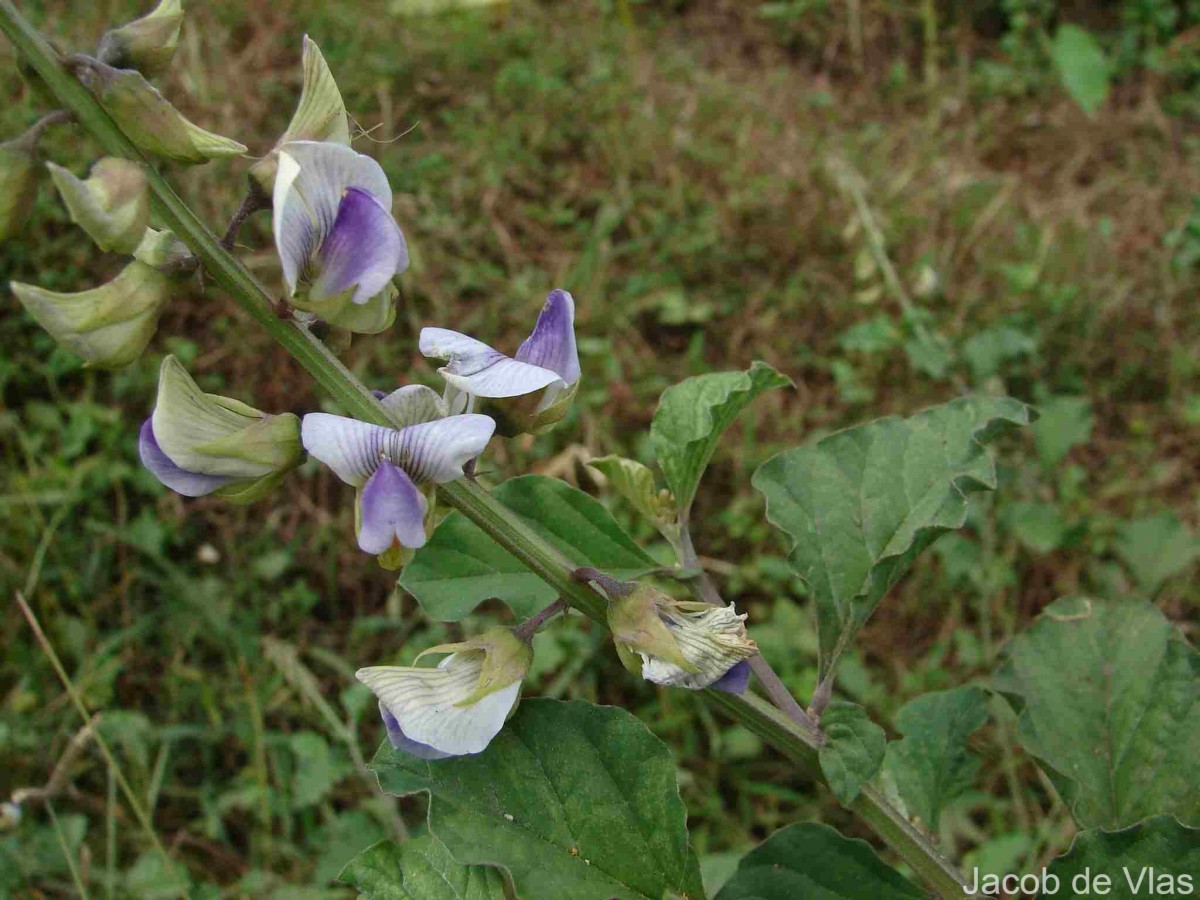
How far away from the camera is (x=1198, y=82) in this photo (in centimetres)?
429

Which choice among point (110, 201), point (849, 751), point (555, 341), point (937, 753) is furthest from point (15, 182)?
point (937, 753)

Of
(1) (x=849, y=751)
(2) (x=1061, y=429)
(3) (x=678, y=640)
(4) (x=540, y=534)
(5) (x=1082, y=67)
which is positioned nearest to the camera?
(3) (x=678, y=640)

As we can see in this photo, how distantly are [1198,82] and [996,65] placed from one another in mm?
726

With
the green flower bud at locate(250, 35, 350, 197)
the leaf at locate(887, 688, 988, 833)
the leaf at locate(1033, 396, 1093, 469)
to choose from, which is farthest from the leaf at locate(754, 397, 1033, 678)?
the leaf at locate(1033, 396, 1093, 469)

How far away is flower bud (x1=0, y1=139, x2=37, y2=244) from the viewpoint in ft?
3.11

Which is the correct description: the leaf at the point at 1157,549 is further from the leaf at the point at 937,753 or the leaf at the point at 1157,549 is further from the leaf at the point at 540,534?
the leaf at the point at 540,534

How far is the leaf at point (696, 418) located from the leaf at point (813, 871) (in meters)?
0.39

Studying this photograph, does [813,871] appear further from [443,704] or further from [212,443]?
[212,443]

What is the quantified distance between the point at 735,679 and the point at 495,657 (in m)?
0.22

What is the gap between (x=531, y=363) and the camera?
3.66 ft

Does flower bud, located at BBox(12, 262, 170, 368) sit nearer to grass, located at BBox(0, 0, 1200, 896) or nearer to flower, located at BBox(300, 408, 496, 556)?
flower, located at BBox(300, 408, 496, 556)

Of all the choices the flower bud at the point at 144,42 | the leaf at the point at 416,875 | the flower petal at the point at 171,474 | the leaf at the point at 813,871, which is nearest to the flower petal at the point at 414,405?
the flower petal at the point at 171,474

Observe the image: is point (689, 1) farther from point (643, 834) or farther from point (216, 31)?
point (643, 834)

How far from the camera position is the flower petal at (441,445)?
976 mm
